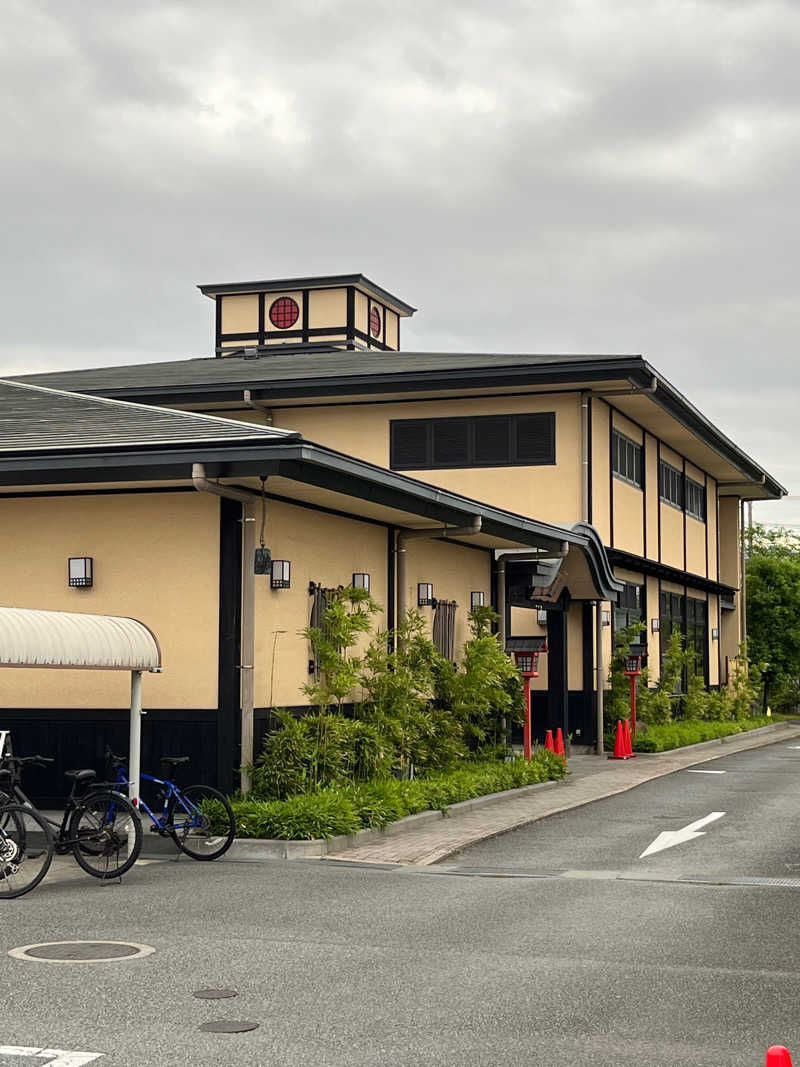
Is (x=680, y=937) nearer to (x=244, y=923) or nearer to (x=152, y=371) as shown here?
(x=244, y=923)

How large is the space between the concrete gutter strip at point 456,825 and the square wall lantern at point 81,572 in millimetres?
2932

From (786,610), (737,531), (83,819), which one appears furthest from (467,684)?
(786,610)

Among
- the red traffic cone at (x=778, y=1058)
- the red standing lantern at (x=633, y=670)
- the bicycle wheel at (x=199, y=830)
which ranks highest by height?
the red standing lantern at (x=633, y=670)

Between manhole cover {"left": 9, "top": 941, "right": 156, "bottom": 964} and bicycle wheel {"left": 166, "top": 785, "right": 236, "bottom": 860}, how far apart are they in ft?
12.5

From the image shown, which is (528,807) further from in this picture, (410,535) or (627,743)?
(627,743)

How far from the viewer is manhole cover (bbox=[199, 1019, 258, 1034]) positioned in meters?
7.16

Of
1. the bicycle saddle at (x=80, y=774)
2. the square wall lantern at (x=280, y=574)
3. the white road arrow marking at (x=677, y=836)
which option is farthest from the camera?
the square wall lantern at (x=280, y=574)

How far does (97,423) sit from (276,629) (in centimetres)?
306

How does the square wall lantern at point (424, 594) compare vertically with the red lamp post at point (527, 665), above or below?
above

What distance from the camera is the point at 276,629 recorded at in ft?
52.5

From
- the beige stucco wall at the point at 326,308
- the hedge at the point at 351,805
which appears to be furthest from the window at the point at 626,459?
the hedge at the point at 351,805

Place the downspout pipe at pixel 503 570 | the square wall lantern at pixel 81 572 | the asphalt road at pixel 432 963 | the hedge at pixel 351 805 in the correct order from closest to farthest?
1. the asphalt road at pixel 432 963
2. the hedge at pixel 351 805
3. the square wall lantern at pixel 81 572
4. the downspout pipe at pixel 503 570

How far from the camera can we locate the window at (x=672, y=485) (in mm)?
36906

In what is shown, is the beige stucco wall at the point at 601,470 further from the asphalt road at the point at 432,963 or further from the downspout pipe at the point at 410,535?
the asphalt road at the point at 432,963
